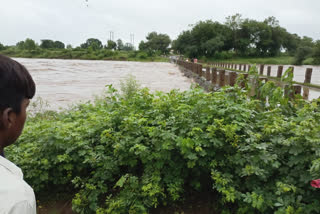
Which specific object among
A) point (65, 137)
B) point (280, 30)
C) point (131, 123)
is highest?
point (280, 30)

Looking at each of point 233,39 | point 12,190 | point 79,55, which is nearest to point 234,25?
point 233,39

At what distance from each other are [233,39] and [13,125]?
72.8m

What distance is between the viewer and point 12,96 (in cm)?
110

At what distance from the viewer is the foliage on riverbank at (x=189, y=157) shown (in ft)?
7.61

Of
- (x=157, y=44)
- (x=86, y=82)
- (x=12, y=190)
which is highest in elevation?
(x=157, y=44)

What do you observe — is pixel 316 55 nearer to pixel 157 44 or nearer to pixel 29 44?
pixel 29 44

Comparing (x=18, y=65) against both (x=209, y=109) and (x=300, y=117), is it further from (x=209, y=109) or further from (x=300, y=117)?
(x=300, y=117)

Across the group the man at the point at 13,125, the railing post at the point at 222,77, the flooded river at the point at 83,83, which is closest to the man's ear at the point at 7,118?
the man at the point at 13,125

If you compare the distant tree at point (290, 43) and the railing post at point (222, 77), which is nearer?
the railing post at point (222, 77)

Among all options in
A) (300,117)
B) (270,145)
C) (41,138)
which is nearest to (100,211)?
(41,138)

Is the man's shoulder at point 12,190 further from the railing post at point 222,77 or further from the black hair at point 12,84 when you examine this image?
the railing post at point 222,77

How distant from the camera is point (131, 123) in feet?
9.19

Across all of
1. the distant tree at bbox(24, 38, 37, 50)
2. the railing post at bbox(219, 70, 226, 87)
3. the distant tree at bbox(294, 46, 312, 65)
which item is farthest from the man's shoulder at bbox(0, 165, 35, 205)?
the distant tree at bbox(24, 38, 37, 50)

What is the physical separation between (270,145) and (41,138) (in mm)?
2498
